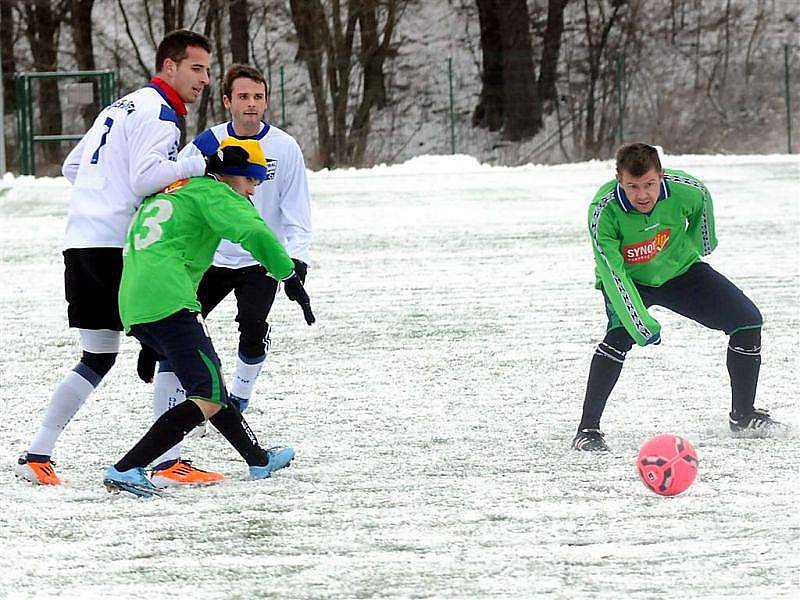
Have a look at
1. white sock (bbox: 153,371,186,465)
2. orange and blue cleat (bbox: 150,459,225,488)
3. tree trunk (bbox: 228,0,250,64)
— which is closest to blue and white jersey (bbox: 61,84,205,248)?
white sock (bbox: 153,371,186,465)

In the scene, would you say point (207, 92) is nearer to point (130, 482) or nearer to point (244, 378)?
point (244, 378)

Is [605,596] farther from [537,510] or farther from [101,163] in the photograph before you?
[101,163]

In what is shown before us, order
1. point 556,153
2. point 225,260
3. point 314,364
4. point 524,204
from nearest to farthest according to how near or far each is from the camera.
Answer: point 225,260
point 314,364
point 524,204
point 556,153

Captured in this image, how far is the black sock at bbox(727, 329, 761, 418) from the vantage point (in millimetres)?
5676

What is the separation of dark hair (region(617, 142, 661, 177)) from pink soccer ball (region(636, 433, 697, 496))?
1117mm

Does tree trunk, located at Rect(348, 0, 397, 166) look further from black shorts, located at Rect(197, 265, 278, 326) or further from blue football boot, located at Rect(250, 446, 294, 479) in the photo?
blue football boot, located at Rect(250, 446, 294, 479)

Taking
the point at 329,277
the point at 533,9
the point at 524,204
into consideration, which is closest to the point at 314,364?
the point at 329,277

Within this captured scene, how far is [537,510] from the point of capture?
14.9ft

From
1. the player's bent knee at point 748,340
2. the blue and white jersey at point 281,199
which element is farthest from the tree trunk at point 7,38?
the player's bent knee at point 748,340

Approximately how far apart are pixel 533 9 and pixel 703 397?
2962 cm

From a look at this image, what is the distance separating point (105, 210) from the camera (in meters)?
5.02

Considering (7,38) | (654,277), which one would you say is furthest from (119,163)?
(7,38)

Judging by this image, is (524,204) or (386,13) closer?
(524,204)

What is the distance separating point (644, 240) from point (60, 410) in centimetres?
241
